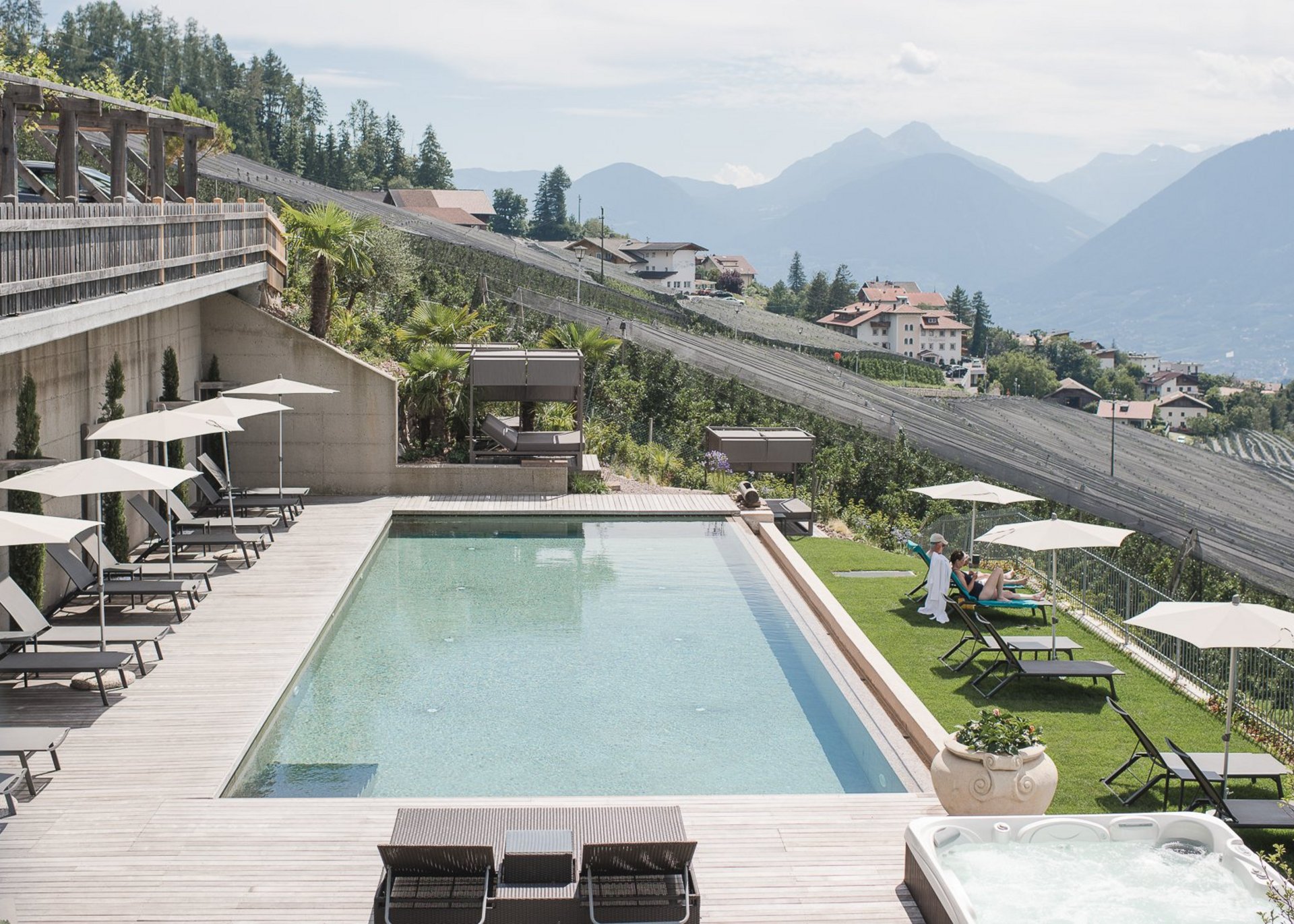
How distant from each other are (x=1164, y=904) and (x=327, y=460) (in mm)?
15115

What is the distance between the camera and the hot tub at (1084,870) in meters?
6.69

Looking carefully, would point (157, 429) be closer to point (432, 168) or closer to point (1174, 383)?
point (432, 168)

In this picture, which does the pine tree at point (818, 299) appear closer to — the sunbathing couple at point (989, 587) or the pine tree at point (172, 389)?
the pine tree at point (172, 389)

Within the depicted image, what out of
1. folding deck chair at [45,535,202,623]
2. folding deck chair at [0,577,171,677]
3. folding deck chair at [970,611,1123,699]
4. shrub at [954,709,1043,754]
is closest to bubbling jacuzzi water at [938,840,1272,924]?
shrub at [954,709,1043,754]

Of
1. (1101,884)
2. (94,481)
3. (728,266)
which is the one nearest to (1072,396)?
(728,266)

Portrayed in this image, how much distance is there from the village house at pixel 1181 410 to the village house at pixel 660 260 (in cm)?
6599

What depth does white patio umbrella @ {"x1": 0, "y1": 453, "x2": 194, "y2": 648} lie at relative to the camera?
10.5 metres

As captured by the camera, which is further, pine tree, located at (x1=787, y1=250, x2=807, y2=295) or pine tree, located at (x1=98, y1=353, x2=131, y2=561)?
pine tree, located at (x1=787, y1=250, x2=807, y2=295)

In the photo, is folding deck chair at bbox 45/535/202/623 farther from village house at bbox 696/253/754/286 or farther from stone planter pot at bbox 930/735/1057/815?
village house at bbox 696/253/754/286

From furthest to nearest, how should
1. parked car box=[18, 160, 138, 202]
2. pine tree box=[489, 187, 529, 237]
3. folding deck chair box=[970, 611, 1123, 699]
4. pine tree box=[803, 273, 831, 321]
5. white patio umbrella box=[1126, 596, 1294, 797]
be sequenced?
pine tree box=[803, 273, 831, 321] < pine tree box=[489, 187, 529, 237] < parked car box=[18, 160, 138, 202] < folding deck chair box=[970, 611, 1123, 699] < white patio umbrella box=[1126, 596, 1294, 797]

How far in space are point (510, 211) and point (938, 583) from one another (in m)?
137

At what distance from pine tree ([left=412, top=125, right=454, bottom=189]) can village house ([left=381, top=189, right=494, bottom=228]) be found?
3668 mm

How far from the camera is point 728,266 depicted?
A: 169 meters

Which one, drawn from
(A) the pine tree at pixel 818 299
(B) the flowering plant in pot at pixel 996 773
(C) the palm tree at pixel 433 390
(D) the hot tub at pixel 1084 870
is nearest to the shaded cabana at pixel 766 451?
(C) the palm tree at pixel 433 390
